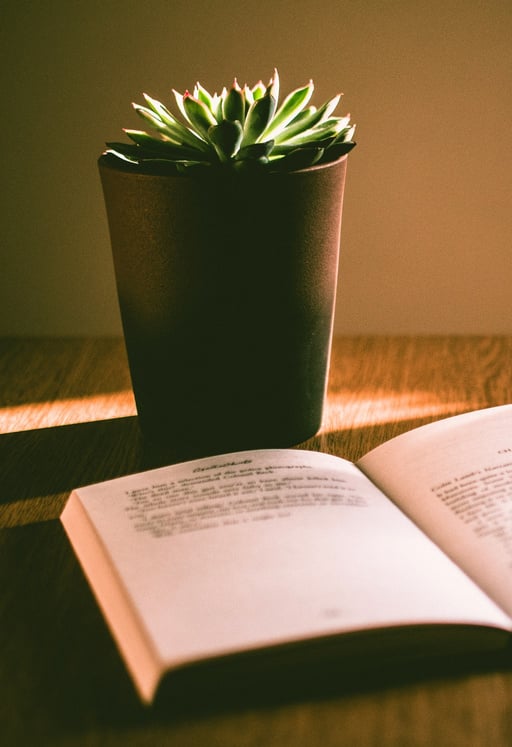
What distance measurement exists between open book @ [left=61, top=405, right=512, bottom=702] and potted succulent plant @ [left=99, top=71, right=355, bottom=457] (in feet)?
0.24

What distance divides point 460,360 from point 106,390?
436 mm

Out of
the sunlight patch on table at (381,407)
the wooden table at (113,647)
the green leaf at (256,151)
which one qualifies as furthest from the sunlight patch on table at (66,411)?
the green leaf at (256,151)

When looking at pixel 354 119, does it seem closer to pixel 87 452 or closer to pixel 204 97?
pixel 204 97

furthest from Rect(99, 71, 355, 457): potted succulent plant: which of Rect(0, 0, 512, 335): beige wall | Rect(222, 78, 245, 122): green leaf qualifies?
Rect(0, 0, 512, 335): beige wall

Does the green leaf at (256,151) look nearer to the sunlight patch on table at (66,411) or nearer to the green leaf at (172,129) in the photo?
the green leaf at (172,129)

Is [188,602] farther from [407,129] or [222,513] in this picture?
[407,129]

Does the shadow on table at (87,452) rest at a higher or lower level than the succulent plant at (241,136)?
lower

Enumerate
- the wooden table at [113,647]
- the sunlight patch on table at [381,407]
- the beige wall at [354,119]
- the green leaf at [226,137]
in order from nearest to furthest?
the wooden table at [113,647] < the green leaf at [226,137] < the sunlight patch on table at [381,407] < the beige wall at [354,119]

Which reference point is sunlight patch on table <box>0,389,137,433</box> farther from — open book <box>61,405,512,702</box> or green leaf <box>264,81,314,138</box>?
green leaf <box>264,81,314,138</box>

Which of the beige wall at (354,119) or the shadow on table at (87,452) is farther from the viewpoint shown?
the beige wall at (354,119)

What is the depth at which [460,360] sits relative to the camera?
2.98ft

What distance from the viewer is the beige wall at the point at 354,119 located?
2.85 ft

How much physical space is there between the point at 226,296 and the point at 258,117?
0.47 feet

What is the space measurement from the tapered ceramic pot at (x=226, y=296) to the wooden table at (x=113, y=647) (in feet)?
0.22
